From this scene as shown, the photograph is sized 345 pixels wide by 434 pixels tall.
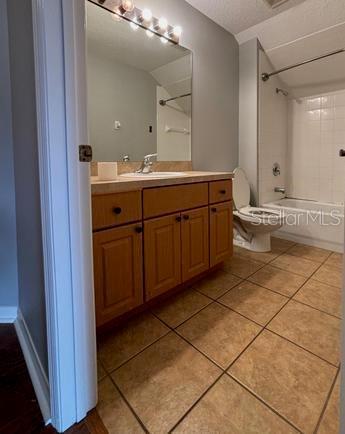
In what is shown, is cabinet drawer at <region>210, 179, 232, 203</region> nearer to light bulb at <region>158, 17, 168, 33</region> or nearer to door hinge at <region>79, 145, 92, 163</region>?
door hinge at <region>79, 145, 92, 163</region>

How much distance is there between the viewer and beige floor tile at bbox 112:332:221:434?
88 centimetres

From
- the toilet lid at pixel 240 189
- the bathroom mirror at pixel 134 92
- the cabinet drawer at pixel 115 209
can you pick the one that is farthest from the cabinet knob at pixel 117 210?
the toilet lid at pixel 240 189

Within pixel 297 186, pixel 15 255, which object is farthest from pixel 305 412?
pixel 297 186

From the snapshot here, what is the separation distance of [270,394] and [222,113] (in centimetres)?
237

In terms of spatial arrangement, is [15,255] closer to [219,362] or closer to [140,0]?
[219,362]

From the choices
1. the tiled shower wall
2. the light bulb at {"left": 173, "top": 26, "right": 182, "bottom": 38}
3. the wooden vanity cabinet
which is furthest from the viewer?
the tiled shower wall

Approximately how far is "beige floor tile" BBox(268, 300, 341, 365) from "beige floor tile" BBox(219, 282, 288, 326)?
51 mm

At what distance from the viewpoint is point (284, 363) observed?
110 cm

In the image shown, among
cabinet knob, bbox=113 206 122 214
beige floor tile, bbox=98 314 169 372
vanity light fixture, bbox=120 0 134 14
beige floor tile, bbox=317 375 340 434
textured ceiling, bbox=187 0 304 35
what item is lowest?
beige floor tile, bbox=317 375 340 434

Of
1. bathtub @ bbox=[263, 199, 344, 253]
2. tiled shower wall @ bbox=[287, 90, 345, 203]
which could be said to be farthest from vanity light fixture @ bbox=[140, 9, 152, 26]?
tiled shower wall @ bbox=[287, 90, 345, 203]

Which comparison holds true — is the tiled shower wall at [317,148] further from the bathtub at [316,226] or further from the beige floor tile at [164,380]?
the beige floor tile at [164,380]

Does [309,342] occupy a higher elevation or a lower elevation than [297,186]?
lower

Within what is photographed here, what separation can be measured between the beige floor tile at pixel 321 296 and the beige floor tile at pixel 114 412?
1.22 meters

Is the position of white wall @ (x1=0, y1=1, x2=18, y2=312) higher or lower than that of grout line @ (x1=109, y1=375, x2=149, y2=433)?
higher
